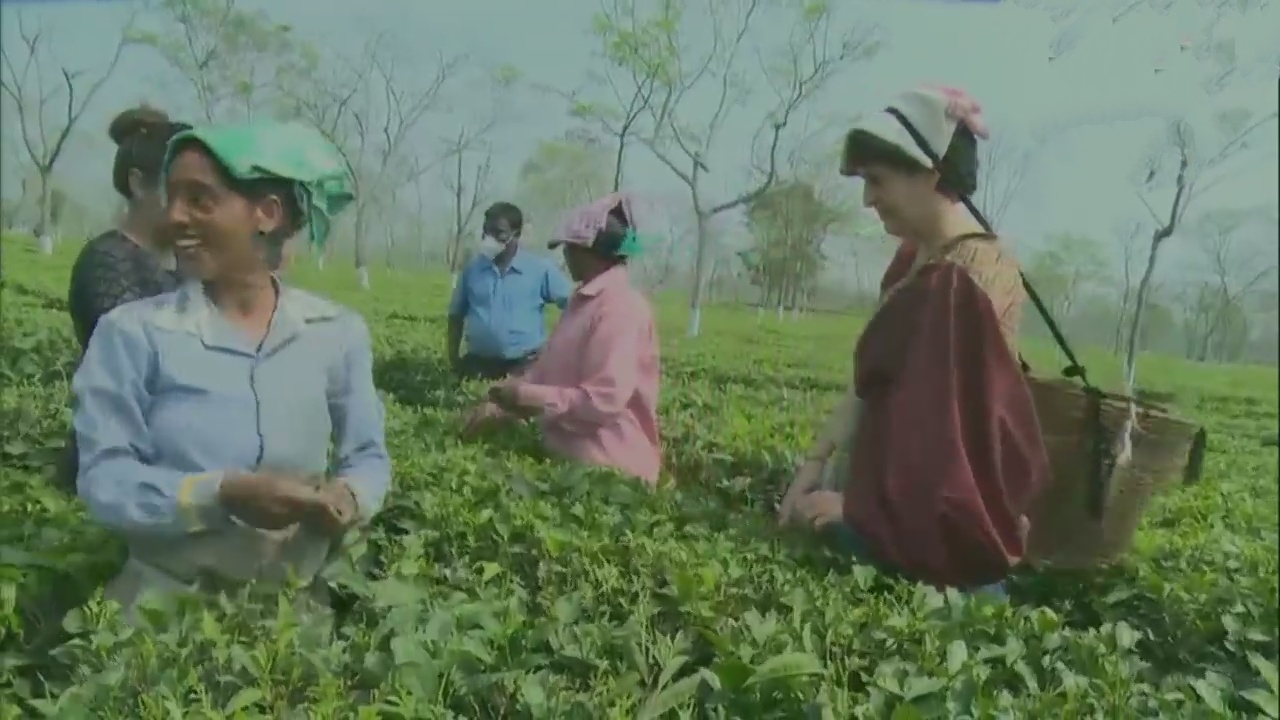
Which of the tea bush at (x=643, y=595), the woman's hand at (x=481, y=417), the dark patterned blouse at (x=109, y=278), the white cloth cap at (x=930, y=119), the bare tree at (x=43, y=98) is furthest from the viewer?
the bare tree at (x=43, y=98)

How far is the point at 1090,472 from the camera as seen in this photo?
1844 millimetres

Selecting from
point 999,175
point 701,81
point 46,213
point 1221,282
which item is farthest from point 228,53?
point 1221,282

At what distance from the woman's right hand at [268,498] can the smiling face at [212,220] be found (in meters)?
0.26

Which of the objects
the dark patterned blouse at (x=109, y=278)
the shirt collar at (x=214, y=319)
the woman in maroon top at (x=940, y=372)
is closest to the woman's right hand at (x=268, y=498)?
the shirt collar at (x=214, y=319)

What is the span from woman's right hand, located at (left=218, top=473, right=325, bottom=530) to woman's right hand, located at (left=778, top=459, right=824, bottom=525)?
0.60m

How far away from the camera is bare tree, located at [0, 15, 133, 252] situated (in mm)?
2088

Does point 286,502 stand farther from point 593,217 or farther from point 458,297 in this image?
point 593,217

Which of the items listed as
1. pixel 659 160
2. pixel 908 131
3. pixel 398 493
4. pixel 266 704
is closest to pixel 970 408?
pixel 908 131

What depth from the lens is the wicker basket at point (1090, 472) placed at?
1.83 meters

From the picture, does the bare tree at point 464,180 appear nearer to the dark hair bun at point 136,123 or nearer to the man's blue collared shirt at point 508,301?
the man's blue collared shirt at point 508,301

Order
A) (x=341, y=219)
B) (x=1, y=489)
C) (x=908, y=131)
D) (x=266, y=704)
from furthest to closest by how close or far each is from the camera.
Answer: (x=1, y=489) < (x=341, y=219) < (x=908, y=131) < (x=266, y=704)

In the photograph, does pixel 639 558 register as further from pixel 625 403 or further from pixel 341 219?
pixel 341 219

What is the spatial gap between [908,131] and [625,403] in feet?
1.68

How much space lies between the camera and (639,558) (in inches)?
71.0
